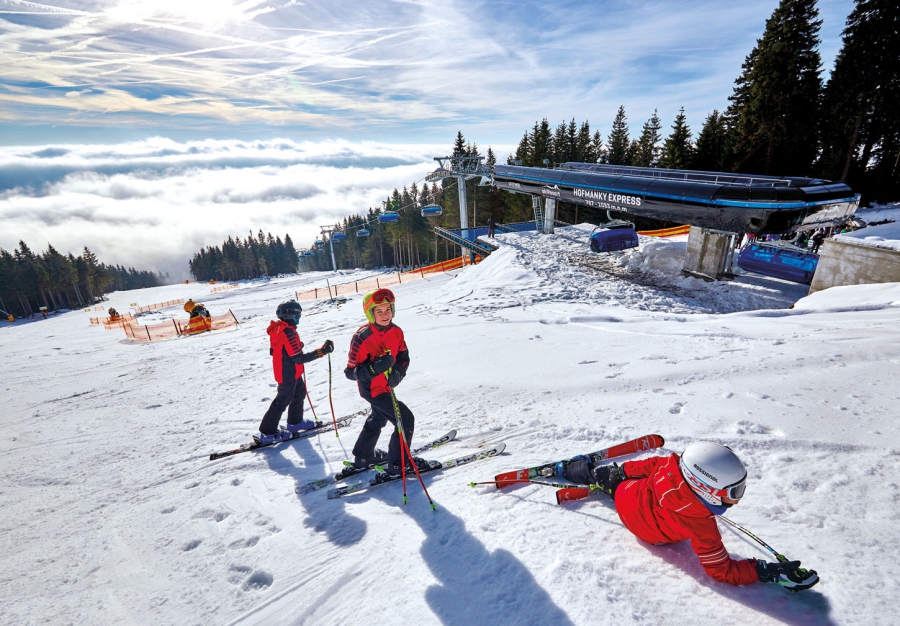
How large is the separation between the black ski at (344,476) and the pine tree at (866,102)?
37.9 metres

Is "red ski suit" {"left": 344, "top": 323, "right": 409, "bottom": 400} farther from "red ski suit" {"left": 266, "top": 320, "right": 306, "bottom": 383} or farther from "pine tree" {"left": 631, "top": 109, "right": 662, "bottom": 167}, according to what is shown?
"pine tree" {"left": 631, "top": 109, "right": 662, "bottom": 167}

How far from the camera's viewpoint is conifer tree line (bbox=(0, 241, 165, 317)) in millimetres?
66006

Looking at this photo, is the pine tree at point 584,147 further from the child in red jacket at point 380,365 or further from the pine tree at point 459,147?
the child in red jacket at point 380,365

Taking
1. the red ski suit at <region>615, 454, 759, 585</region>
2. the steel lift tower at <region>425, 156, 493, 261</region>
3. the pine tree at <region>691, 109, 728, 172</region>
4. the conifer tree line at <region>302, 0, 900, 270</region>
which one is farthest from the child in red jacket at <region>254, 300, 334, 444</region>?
the pine tree at <region>691, 109, 728, 172</region>

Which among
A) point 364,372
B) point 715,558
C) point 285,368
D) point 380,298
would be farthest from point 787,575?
point 285,368

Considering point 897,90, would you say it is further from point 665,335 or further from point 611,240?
point 665,335

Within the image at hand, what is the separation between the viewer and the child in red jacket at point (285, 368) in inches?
234

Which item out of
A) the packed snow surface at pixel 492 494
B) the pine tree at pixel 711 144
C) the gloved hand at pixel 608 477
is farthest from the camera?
the pine tree at pixel 711 144

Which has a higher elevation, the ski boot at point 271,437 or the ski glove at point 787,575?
the ski glove at point 787,575

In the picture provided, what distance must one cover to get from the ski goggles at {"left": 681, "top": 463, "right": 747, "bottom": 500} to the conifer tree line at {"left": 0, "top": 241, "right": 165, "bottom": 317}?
98.0 m

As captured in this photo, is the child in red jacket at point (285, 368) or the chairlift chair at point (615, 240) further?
the chairlift chair at point (615, 240)

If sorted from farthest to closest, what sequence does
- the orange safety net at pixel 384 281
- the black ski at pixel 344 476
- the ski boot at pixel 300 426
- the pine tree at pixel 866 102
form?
1. the orange safety net at pixel 384 281
2. the pine tree at pixel 866 102
3. the ski boot at pixel 300 426
4. the black ski at pixel 344 476

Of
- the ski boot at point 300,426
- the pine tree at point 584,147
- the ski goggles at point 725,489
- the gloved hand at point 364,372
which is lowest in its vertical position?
the ski boot at point 300,426

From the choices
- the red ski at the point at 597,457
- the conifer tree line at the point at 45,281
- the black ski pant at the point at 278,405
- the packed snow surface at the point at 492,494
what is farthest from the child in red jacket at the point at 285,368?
the conifer tree line at the point at 45,281
